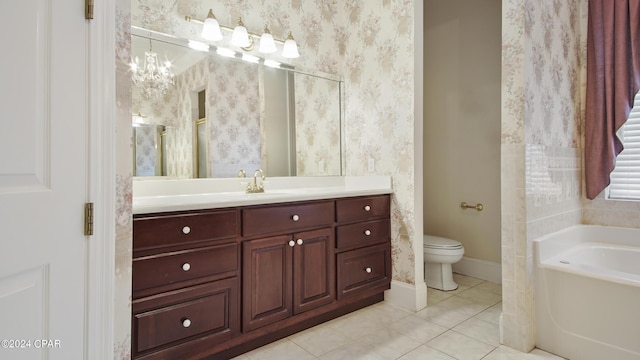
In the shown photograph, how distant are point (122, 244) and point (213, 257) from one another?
643 mm

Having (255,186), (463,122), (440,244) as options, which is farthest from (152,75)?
(463,122)

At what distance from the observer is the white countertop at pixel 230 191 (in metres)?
1.57

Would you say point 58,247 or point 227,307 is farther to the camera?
point 227,307

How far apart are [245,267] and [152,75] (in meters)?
1.31

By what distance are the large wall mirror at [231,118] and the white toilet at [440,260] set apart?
1035 millimetres

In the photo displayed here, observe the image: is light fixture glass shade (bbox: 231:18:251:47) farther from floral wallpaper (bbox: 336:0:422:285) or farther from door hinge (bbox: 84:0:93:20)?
door hinge (bbox: 84:0:93:20)

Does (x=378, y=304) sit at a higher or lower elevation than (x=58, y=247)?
lower

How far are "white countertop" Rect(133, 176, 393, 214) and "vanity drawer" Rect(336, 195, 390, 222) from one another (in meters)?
0.05

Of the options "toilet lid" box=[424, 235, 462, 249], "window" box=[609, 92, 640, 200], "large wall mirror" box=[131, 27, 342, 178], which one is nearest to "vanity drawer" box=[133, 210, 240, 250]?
"large wall mirror" box=[131, 27, 342, 178]

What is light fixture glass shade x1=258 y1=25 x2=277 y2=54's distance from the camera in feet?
7.93

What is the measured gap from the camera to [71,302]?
90 centimetres

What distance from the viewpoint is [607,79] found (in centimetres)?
231

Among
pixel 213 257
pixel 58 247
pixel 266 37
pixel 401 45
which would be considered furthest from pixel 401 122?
pixel 58 247

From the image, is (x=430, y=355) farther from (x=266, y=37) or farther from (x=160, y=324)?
(x=266, y=37)
